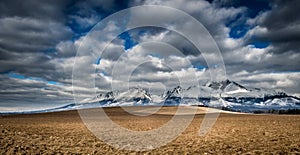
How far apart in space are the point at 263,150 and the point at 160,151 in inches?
249

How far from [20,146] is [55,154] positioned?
11.3ft

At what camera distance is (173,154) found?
43.0 ft

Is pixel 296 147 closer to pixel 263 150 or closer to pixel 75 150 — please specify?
pixel 263 150

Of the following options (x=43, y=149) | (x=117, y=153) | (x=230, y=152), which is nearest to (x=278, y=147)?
(x=230, y=152)

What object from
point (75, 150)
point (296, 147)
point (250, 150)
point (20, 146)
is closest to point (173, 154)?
point (250, 150)

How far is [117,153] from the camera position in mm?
13688

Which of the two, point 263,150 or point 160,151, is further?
point 160,151

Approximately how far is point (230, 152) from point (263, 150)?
6.63 ft

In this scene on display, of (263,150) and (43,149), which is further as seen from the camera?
(43,149)

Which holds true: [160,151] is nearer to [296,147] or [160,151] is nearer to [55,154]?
[55,154]

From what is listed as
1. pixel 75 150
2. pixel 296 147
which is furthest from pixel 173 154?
pixel 296 147

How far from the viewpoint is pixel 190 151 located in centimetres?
1373

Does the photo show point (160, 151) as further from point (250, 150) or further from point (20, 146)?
point (20, 146)

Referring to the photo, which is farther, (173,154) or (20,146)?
(20,146)
